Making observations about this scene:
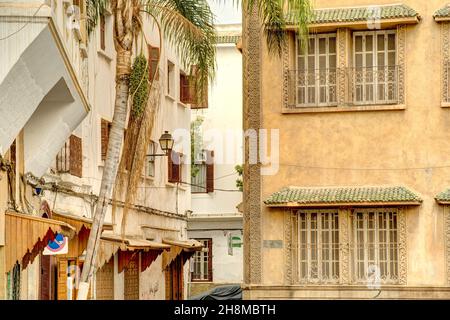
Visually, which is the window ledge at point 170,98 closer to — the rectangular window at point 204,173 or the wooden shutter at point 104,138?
the wooden shutter at point 104,138

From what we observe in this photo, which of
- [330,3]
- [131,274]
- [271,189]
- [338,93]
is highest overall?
[330,3]

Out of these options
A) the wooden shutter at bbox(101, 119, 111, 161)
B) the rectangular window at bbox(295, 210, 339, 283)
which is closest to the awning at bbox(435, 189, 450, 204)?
the rectangular window at bbox(295, 210, 339, 283)

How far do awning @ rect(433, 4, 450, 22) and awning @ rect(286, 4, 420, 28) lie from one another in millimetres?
356

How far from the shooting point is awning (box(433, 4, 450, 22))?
2355cm

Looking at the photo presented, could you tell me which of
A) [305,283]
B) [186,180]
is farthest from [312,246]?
[186,180]

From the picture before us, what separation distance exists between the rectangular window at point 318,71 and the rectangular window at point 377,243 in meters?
2.37

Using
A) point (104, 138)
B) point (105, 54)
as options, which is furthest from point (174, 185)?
point (105, 54)

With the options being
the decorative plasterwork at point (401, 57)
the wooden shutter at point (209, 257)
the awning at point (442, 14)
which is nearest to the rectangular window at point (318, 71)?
the decorative plasterwork at point (401, 57)

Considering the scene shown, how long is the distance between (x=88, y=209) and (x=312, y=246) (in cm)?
482

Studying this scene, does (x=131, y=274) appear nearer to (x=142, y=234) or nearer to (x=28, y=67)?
(x=142, y=234)

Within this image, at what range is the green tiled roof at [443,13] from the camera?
2353 centimetres

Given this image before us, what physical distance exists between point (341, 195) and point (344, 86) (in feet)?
7.08

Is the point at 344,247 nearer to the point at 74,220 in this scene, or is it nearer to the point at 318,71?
the point at 318,71

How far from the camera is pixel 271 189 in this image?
24.4 metres
